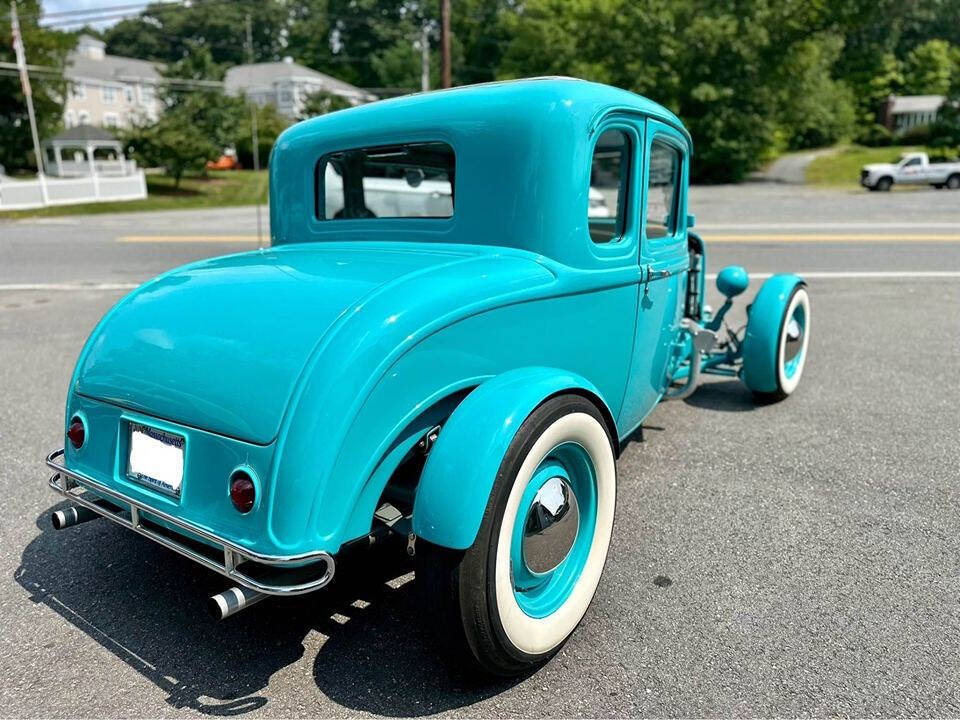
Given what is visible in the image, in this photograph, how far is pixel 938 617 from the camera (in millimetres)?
2578

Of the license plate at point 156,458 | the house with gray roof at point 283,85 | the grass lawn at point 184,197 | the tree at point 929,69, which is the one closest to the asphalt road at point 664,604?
the license plate at point 156,458

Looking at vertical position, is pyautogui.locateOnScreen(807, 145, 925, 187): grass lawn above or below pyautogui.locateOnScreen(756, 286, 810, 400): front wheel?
above

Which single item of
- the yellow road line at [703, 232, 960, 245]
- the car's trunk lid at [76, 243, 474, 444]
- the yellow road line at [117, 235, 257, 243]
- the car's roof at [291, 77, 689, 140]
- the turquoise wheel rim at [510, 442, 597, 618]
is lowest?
the yellow road line at [703, 232, 960, 245]

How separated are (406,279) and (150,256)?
12272 millimetres

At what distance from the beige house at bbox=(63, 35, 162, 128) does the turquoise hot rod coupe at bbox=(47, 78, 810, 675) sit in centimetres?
5699

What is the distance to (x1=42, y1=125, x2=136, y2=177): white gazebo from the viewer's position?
38469mm

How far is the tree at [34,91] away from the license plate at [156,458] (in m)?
43.1

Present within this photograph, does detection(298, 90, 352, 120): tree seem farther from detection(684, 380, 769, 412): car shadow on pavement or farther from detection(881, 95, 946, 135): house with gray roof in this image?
detection(684, 380, 769, 412): car shadow on pavement

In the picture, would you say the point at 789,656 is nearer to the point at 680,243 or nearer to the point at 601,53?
the point at 680,243

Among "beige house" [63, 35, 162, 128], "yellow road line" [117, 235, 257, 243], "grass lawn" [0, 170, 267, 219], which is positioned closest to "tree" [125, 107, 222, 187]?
"grass lawn" [0, 170, 267, 219]

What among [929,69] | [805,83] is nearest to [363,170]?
[805,83]

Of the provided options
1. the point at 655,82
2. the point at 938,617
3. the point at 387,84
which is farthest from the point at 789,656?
the point at 387,84

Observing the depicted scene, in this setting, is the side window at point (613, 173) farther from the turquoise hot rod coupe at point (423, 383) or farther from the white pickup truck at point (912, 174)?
the white pickup truck at point (912, 174)

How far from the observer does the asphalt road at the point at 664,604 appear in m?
2.23
